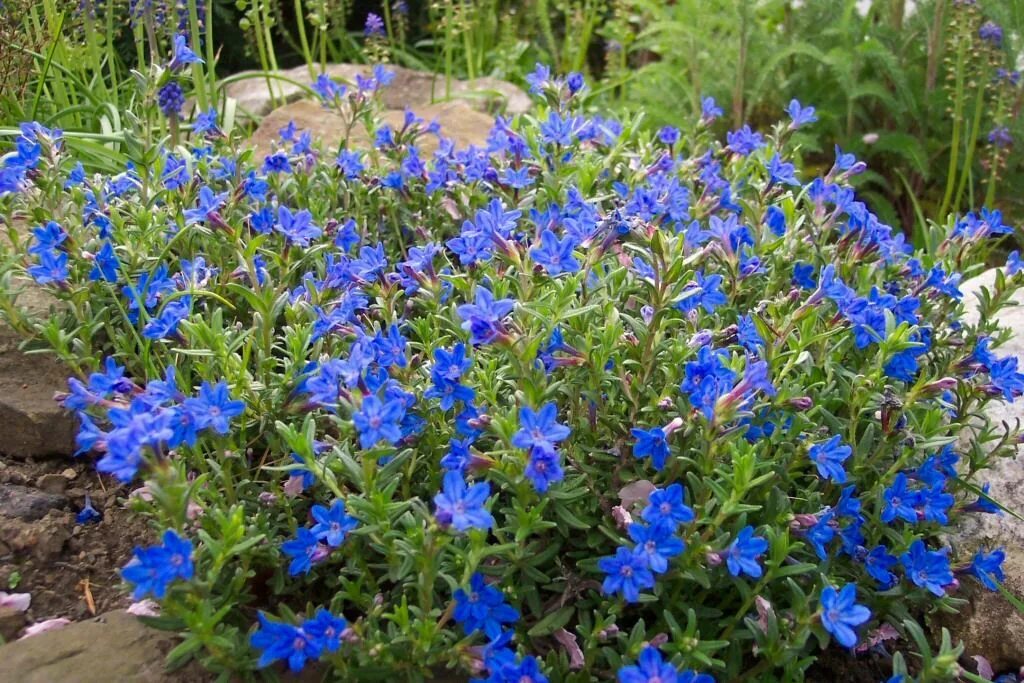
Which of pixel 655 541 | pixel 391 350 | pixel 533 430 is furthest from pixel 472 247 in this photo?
pixel 655 541

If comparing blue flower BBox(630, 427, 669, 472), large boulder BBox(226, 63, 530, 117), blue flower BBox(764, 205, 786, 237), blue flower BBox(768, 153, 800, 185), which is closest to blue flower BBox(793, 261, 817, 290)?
blue flower BBox(764, 205, 786, 237)

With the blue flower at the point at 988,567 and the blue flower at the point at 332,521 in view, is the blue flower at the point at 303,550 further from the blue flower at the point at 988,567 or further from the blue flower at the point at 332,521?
the blue flower at the point at 988,567

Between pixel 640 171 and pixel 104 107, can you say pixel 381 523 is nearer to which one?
pixel 640 171

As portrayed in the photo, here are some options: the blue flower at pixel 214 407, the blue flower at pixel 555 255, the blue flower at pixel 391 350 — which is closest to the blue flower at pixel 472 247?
the blue flower at pixel 555 255

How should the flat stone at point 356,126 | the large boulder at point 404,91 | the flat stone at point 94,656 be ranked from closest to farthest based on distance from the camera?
the flat stone at point 94,656 < the flat stone at point 356,126 < the large boulder at point 404,91

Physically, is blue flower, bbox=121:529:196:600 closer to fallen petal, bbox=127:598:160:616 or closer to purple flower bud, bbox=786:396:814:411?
fallen petal, bbox=127:598:160:616

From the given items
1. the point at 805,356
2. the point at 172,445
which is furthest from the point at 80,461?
the point at 805,356
